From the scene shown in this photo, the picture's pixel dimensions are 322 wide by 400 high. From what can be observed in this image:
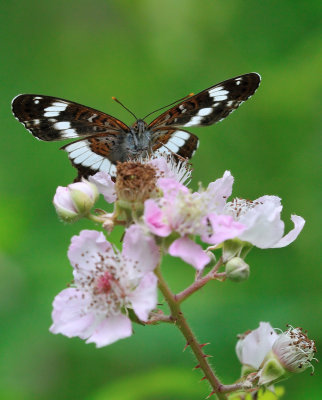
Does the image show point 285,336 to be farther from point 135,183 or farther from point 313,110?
point 313,110

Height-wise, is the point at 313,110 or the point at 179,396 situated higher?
the point at 313,110

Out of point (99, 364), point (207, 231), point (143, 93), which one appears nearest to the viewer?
point (207, 231)

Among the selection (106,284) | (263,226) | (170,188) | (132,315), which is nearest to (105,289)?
(106,284)

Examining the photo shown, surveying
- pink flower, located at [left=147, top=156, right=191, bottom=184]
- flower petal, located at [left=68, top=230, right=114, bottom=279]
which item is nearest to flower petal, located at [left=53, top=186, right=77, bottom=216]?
flower petal, located at [left=68, top=230, right=114, bottom=279]

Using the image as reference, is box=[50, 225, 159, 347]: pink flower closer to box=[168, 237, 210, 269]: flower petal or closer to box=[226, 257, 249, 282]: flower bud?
box=[168, 237, 210, 269]: flower petal

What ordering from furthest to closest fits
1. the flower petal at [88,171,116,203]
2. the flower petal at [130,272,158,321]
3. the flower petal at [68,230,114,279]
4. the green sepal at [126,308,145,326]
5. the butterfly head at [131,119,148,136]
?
the butterfly head at [131,119,148,136] < the flower petal at [88,171,116,203] < the flower petal at [68,230,114,279] < the green sepal at [126,308,145,326] < the flower petal at [130,272,158,321]

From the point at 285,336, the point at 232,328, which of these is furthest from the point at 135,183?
the point at 232,328
